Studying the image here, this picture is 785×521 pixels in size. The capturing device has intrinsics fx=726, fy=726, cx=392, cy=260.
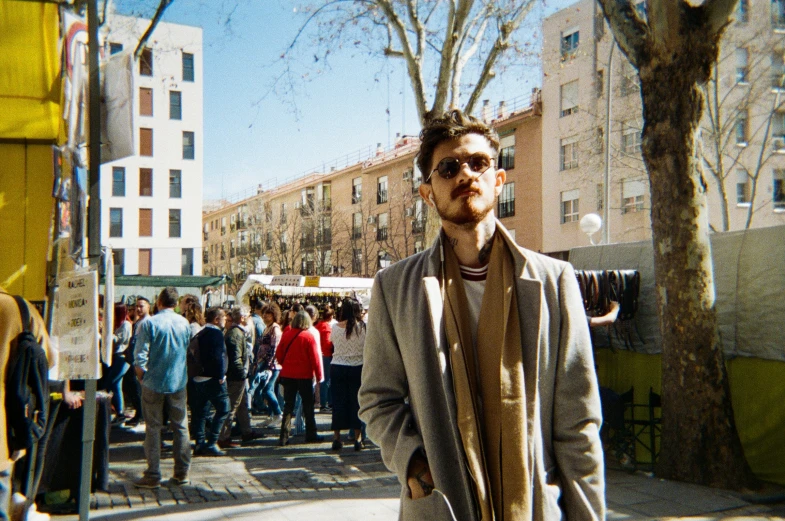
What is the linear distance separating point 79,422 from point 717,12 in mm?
6896

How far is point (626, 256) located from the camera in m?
8.82

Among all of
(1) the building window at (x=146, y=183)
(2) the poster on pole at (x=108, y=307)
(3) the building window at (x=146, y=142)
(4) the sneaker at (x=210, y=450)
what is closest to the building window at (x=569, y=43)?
(3) the building window at (x=146, y=142)

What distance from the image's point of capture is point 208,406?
9.26 m

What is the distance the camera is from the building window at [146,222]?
5103 centimetres

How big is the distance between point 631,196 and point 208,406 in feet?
88.4

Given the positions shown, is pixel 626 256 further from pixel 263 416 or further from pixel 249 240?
pixel 249 240

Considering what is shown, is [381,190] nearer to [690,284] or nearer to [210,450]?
[210,450]

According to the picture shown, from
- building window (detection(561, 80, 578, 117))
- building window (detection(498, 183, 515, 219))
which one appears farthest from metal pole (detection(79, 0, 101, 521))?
building window (detection(498, 183, 515, 219))

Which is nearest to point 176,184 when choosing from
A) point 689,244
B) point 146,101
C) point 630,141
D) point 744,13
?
point 146,101

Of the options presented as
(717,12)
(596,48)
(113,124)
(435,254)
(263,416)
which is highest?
(596,48)

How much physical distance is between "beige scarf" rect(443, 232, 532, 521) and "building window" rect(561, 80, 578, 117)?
114 ft

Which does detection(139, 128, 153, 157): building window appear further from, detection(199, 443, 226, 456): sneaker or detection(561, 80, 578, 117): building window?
detection(199, 443, 226, 456): sneaker

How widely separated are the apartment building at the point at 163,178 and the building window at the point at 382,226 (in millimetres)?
12431

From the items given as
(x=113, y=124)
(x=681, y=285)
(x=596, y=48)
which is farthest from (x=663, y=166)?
(x=596, y=48)
